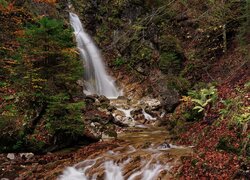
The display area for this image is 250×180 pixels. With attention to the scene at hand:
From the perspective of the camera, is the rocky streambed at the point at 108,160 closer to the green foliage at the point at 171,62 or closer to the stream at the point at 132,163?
the stream at the point at 132,163

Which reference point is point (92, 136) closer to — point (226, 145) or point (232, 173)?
point (226, 145)

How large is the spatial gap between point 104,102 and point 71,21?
1247 centimetres

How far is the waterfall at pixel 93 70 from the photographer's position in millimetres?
22703

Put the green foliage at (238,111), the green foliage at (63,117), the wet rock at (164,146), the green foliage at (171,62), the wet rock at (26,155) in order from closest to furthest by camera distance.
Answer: the green foliage at (238,111) → the wet rock at (26,155) → the wet rock at (164,146) → the green foliage at (63,117) → the green foliage at (171,62)

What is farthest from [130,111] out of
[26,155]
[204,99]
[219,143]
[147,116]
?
[219,143]

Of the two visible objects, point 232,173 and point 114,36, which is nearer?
point 232,173

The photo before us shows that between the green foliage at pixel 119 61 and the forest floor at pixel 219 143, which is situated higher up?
the green foliage at pixel 119 61

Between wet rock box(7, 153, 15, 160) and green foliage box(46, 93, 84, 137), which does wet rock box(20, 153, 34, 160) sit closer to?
wet rock box(7, 153, 15, 160)

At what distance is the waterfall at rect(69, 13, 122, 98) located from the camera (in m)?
22.7

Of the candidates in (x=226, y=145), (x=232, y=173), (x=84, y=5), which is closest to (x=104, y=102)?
(x=226, y=145)

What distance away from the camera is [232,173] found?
646 cm

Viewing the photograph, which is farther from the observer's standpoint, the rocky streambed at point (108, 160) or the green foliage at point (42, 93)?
the green foliage at point (42, 93)

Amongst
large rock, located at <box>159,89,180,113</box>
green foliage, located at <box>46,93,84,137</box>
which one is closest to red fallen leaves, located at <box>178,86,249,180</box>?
green foliage, located at <box>46,93,84,137</box>

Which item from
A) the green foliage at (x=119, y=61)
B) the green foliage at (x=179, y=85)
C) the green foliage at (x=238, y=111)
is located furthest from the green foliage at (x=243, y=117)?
the green foliage at (x=119, y=61)
